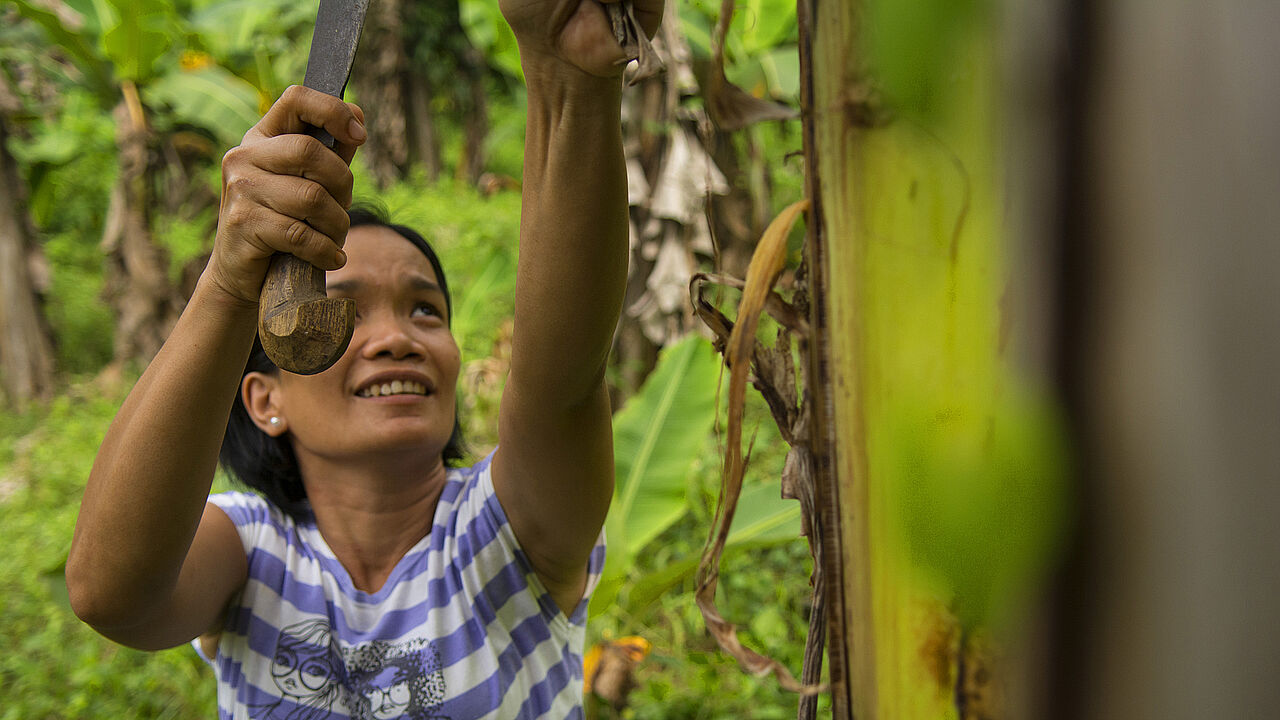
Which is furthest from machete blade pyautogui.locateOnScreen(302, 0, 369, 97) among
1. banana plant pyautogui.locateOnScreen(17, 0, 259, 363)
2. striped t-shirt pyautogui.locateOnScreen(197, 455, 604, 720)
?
banana plant pyautogui.locateOnScreen(17, 0, 259, 363)

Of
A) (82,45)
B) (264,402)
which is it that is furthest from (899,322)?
(82,45)

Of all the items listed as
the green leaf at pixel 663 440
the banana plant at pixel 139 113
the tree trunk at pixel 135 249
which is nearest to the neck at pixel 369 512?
the green leaf at pixel 663 440

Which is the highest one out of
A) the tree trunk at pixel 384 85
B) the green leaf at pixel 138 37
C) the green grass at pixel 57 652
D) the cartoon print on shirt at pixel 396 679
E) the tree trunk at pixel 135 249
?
the tree trunk at pixel 384 85

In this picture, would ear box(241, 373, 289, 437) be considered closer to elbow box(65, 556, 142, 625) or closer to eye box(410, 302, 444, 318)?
eye box(410, 302, 444, 318)

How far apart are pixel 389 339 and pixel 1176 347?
35.2 inches

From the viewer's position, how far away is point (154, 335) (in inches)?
174

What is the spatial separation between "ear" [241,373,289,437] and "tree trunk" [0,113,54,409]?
4.91 meters

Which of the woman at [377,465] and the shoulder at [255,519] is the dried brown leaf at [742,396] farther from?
the shoulder at [255,519]

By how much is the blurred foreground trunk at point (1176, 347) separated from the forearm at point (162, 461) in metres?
0.61

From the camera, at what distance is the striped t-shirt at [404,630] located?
3.16 ft

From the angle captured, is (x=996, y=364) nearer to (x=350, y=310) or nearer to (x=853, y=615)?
(x=853, y=615)

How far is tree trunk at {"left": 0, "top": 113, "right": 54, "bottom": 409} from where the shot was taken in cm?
493

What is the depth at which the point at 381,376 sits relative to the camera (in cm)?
101

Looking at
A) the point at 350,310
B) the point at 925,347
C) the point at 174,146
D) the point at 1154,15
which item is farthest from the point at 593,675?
the point at 174,146
